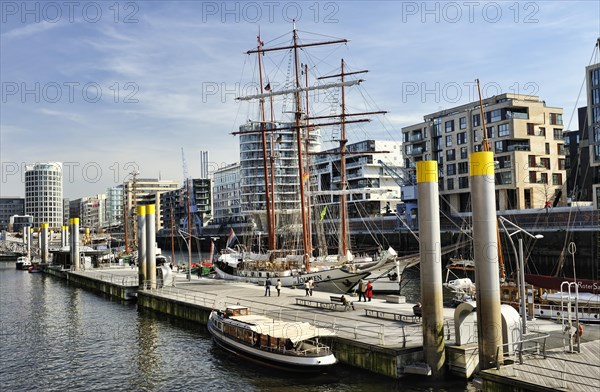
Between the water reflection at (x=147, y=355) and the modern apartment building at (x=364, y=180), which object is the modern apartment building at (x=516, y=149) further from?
the water reflection at (x=147, y=355)

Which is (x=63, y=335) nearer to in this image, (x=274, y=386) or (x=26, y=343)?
(x=26, y=343)

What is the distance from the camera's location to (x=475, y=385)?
77.4 ft

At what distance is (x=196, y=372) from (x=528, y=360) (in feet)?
52.3

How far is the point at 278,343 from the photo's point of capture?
27.9 m

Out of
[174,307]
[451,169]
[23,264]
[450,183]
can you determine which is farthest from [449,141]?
[23,264]

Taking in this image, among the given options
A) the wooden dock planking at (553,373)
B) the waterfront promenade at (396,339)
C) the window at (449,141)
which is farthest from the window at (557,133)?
the wooden dock planking at (553,373)

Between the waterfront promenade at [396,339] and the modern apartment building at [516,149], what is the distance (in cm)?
5822

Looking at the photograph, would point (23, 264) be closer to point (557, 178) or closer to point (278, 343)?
point (278, 343)

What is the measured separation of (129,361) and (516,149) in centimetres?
7858

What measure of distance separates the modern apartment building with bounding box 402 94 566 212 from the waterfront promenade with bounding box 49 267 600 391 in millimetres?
58219

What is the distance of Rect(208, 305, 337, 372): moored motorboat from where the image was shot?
26.3 metres

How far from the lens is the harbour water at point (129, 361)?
26172mm

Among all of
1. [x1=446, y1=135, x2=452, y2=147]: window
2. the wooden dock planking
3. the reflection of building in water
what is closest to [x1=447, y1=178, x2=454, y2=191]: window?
[x1=446, y1=135, x2=452, y2=147]: window

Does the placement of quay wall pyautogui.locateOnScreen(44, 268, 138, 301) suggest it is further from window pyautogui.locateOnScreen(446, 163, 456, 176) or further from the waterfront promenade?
window pyautogui.locateOnScreen(446, 163, 456, 176)
